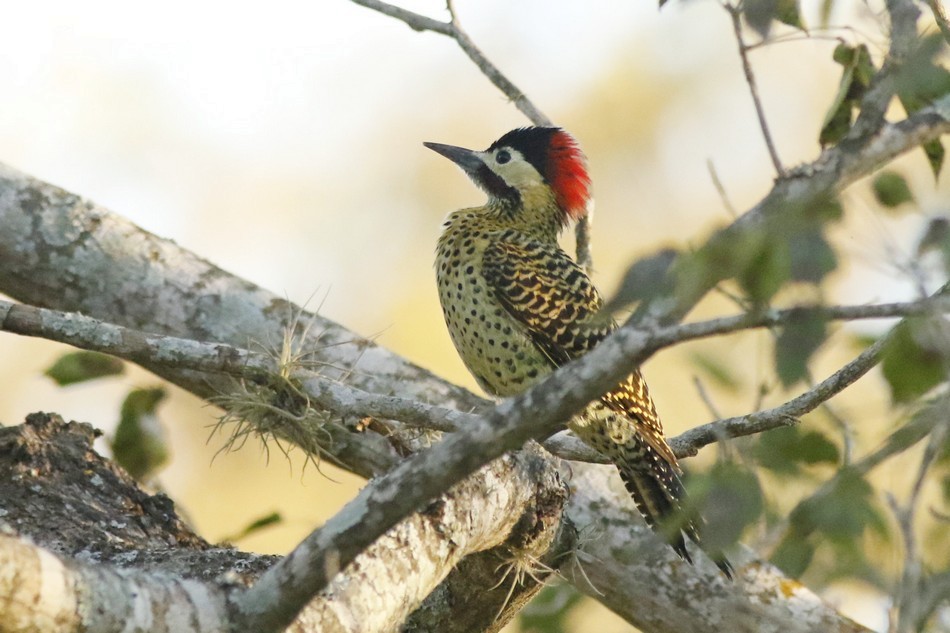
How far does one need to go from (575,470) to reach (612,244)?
499 centimetres

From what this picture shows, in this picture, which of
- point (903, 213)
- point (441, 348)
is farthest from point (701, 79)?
point (903, 213)

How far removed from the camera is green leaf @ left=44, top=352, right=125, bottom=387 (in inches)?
175

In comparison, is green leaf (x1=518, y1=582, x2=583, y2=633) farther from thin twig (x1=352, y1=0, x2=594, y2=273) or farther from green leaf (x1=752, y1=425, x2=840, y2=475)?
thin twig (x1=352, y1=0, x2=594, y2=273)

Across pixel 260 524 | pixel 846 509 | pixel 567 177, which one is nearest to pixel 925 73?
pixel 846 509

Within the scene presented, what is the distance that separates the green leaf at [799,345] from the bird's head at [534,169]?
4329mm

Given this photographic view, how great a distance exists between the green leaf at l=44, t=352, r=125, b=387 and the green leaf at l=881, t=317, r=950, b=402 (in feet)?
10.6

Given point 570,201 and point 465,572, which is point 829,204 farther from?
point 570,201

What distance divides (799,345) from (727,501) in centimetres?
26

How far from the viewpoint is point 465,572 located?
12.9ft

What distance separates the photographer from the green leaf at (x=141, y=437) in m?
4.56

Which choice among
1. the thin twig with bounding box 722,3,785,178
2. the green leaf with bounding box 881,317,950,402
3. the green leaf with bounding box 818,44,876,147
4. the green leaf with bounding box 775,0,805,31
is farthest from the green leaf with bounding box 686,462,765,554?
the green leaf with bounding box 775,0,805,31

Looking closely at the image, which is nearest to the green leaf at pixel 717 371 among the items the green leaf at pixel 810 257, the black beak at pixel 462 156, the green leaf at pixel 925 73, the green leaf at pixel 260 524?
the green leaf at pixel 810 257

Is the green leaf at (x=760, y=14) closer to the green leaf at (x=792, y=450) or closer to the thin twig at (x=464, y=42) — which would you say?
the green leaf at (x=792, y=450)

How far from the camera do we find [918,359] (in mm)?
1822
